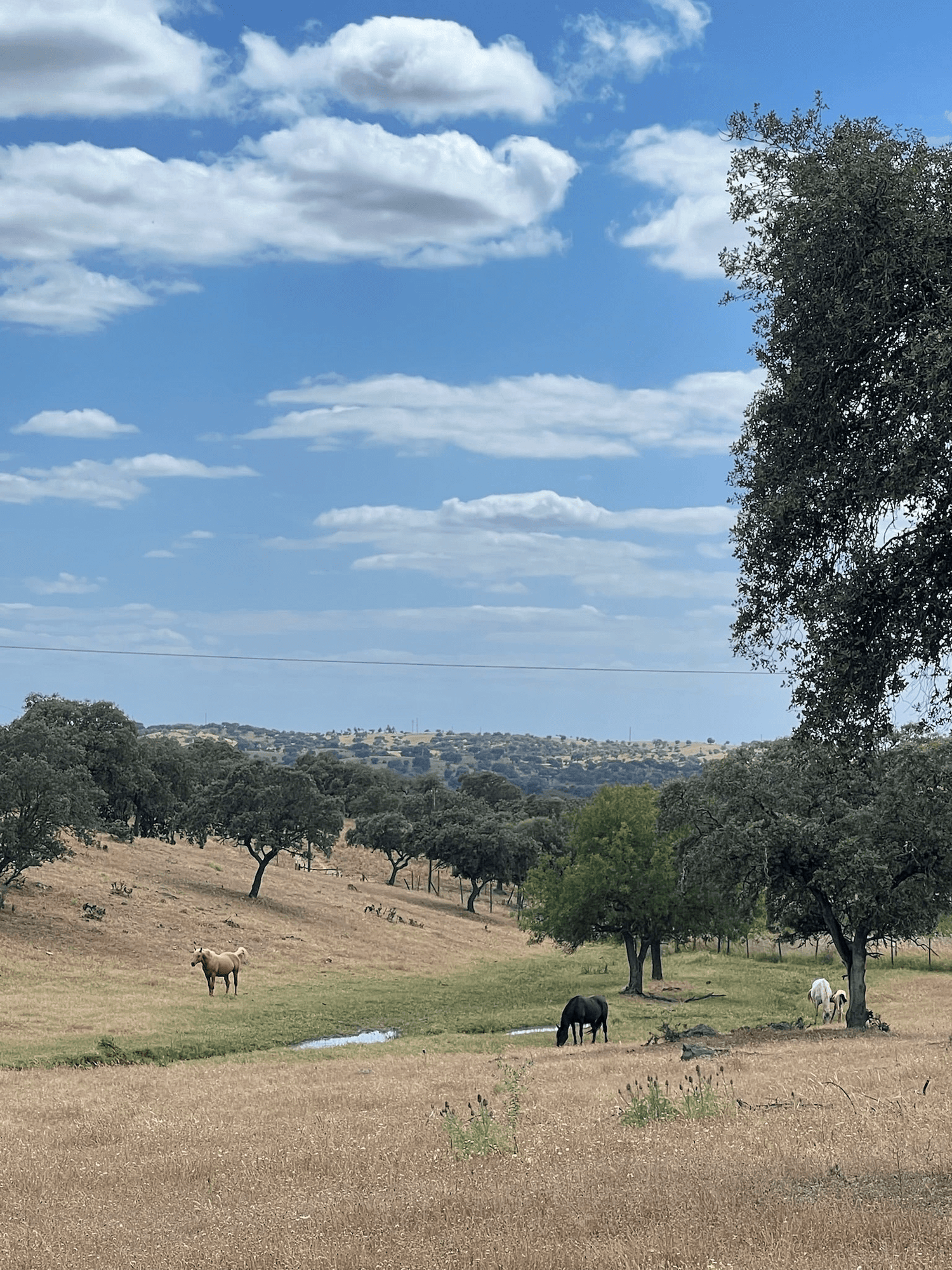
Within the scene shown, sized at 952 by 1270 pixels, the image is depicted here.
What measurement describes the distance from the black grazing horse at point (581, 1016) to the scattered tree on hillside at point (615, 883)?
1341 cm

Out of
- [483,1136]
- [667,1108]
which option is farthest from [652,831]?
[483,1136]

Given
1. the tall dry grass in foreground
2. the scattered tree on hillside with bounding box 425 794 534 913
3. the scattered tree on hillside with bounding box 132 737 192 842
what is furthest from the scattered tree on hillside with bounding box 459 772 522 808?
the tall dry grass in foreground

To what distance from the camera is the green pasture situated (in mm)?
41250

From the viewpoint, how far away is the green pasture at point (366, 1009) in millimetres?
41250

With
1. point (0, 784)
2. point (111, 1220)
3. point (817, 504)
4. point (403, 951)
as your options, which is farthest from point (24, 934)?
point (817, 504)

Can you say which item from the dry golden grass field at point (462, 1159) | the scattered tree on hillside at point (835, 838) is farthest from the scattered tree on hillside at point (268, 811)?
the scattered tree on hillside at point (835, 838)

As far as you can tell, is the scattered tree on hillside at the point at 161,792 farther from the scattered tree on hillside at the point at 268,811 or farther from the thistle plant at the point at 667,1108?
the thistle plant at the point at 667,1108

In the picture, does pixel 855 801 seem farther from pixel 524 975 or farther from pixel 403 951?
pixel 403 951

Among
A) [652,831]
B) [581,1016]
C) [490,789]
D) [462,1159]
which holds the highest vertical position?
[652,831]

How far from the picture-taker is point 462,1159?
14.9m

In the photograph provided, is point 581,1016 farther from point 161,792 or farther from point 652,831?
point 161,792

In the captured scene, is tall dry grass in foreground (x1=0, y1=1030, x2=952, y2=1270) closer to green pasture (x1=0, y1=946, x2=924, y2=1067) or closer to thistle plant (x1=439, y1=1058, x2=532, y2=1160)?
thistle plant (x1=439, y1=1058, x2=532, y2=1160)

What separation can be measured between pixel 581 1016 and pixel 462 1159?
29.0 m

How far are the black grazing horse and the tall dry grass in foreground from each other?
1662 centimetres
